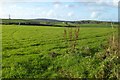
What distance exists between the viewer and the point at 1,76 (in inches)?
625

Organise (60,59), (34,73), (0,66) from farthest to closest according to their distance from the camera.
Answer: (60,59), (0,66), (34,73)

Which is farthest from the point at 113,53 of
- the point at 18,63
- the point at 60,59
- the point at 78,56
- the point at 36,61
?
the point at 18,63

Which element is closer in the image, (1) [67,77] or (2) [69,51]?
(1) [67,77]

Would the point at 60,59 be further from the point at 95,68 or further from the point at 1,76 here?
the point at 1,76

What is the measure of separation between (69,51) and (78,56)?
66.8 inches

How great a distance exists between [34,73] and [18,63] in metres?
2.36

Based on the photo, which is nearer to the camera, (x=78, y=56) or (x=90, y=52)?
(x=78, y=56)

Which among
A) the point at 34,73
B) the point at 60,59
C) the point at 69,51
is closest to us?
the point at 34,73

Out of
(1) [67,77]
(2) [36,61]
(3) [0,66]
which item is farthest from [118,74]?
(3) [0,66]

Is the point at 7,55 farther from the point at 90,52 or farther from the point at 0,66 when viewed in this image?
the point at 90,52

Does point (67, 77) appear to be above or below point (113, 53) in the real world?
below

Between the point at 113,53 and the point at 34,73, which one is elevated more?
the point at 113,53

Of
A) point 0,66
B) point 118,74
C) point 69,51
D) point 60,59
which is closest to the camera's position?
point 118,74

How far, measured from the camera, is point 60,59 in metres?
19.0
